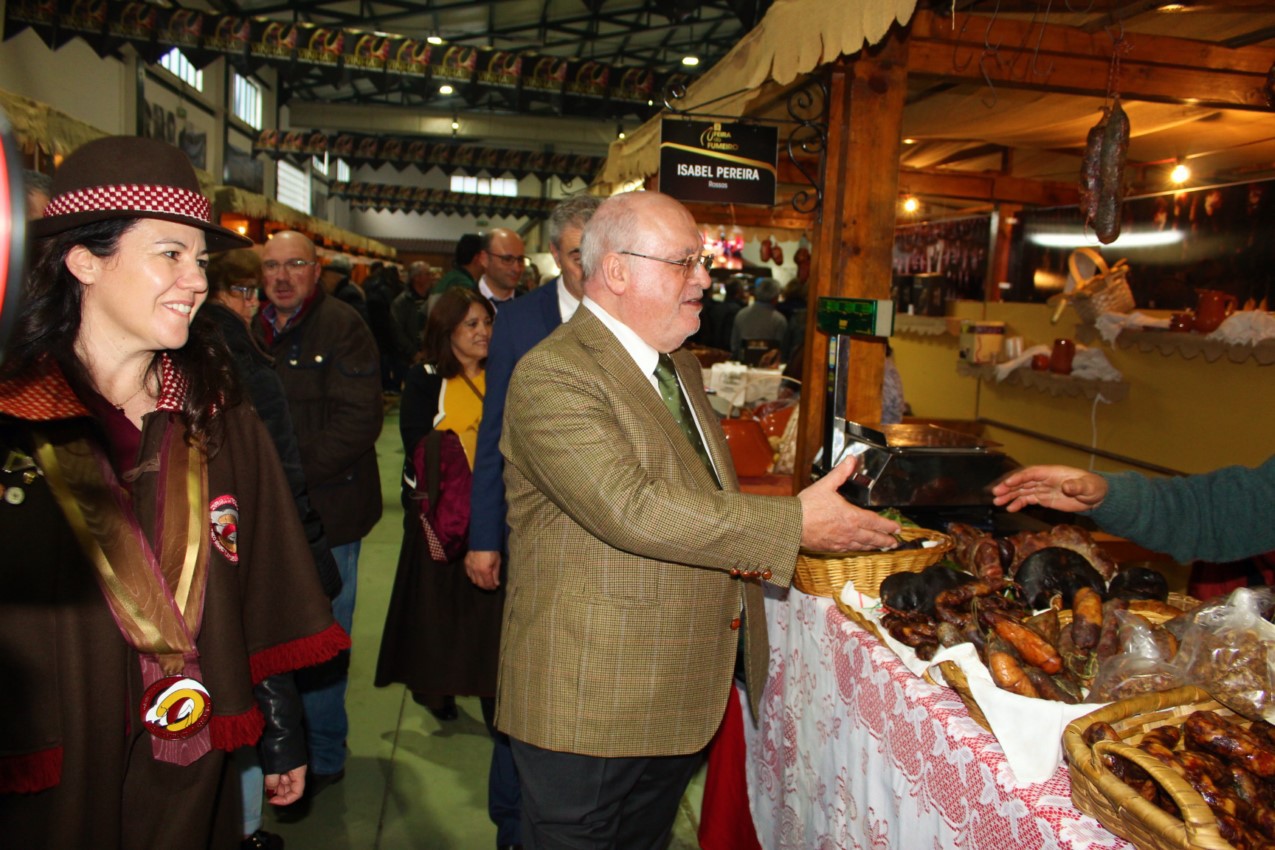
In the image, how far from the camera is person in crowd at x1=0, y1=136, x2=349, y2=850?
1.34 metres

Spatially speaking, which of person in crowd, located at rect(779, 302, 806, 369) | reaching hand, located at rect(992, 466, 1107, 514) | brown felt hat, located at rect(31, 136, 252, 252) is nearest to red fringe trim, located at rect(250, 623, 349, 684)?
brown felt hat, located at rect(31, 136, 252, 252)

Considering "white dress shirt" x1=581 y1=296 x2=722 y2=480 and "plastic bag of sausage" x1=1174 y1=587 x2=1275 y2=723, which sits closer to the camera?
"plastic bag of sausage" x1=1174 y1=587 x2=1275 y2=723

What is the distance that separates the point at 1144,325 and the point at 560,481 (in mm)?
5250

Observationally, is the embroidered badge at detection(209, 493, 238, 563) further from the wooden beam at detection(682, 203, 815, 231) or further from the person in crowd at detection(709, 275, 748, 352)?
the person in crowd at detection(709, 275, 748, 352)

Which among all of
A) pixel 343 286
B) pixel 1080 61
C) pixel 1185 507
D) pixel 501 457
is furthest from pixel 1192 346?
pixel 343 286

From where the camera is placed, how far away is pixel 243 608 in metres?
1.72

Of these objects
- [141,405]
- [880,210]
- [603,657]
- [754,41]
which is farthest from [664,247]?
[754,41]

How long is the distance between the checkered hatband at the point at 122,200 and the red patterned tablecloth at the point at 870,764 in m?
1.67

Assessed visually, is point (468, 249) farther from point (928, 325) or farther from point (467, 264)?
point (928, 325)

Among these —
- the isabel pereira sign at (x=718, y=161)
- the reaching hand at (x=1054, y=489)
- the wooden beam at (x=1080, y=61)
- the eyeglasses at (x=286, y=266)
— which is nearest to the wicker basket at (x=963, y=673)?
the reaching hand at (x=1054, y=489)

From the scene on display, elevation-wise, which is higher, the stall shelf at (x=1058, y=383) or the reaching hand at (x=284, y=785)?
the stall shelf at (x=1058, y=383)

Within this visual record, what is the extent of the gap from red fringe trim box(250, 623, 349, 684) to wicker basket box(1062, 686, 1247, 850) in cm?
134

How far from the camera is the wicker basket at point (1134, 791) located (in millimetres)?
1131

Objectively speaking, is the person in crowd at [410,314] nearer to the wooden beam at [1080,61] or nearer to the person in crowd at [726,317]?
the person in crowd at [726,317]
